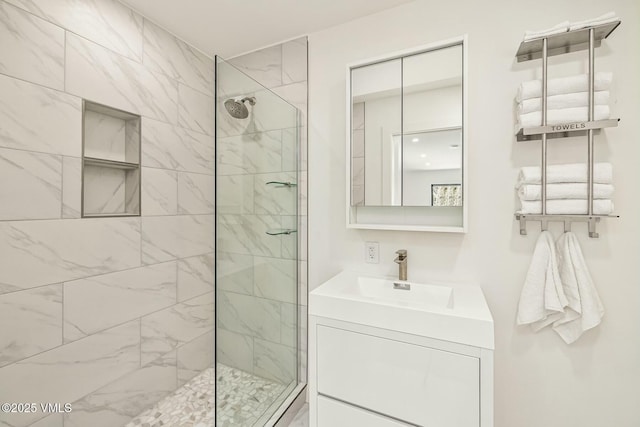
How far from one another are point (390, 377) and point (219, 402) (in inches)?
29.0

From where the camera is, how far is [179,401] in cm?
189

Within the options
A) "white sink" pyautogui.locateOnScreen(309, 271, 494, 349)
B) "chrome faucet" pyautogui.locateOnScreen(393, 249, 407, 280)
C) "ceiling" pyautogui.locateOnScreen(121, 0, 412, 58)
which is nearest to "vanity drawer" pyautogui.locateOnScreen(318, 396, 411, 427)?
"white sink" pyautogui.locateOnScreen(309, 271, 494, 349)

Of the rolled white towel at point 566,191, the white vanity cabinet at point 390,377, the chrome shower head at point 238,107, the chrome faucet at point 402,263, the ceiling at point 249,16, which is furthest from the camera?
the ceiling at point 249,16

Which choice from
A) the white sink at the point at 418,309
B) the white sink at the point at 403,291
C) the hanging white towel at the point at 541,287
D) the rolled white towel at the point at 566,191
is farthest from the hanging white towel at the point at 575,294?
the white sink at the point at 403,291

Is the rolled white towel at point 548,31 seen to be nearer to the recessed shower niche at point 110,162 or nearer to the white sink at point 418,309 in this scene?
the white sink at point 418,309

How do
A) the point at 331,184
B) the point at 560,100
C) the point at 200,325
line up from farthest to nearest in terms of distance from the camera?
the point at 200,325 → the point at 331,184 → the point at 560,100

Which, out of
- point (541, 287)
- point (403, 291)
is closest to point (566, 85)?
point (541, 287)

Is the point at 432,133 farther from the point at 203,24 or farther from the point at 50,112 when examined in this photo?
the point at 50,112

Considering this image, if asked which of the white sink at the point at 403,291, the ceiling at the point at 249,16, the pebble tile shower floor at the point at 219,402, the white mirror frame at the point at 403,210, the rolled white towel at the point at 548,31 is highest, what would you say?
the ceiling at the point at 249,16

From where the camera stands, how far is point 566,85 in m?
1.23

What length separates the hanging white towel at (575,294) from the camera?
122 cm

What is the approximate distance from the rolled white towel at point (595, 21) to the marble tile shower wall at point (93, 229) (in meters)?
2.18

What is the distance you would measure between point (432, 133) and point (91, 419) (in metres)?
2.29

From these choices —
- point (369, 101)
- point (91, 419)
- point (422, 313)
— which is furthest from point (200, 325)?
point (369, 101)
